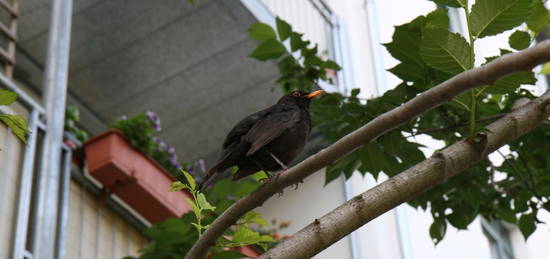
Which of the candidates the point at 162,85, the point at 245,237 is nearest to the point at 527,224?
the point at 245,237

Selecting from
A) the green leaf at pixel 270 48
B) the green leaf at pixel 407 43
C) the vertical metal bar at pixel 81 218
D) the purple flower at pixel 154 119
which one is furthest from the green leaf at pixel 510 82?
the purple flower at pixel 154 119

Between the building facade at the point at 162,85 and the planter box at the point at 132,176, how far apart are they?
21cm

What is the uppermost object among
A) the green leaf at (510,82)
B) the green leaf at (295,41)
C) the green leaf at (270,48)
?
the green leaf at (295,41)

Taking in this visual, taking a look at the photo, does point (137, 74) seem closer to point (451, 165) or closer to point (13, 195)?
point (13, 195)

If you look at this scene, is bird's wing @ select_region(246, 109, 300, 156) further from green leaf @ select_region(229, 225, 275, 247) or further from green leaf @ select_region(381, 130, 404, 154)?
green leaf @ select_region(229, 225, 275, 247)

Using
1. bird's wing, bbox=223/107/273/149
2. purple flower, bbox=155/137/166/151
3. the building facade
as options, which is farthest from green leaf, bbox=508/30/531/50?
purple flower, bbox=155/137/166/151

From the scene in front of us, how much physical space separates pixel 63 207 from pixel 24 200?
0.72 metres

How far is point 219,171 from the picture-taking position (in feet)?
12.0

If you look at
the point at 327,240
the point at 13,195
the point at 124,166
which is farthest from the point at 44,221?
the point at 327,240

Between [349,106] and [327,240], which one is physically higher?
[349,106]

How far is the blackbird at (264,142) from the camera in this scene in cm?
367

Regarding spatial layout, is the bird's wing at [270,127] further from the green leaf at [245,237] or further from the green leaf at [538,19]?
the green leaf at [538,19]

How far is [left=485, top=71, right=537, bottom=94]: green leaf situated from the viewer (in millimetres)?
2842

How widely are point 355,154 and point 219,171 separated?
2.13 ft
